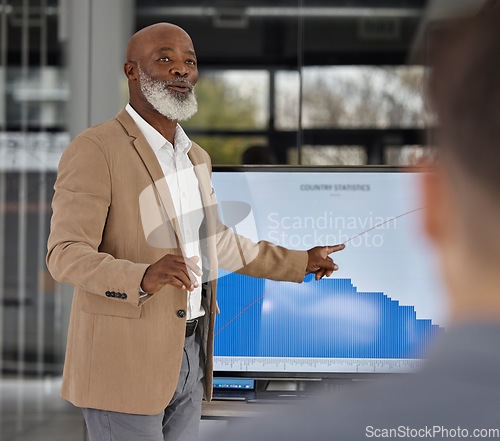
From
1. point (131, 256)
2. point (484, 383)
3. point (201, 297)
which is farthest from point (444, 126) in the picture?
point (201, 297)

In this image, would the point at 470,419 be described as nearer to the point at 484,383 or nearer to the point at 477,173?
the point at 484,383

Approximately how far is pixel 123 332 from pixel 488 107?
4.64 ft

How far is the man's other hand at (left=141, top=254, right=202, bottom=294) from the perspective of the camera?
1596 millimetres

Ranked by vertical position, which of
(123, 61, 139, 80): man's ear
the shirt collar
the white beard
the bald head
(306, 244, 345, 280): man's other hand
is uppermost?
the bald head

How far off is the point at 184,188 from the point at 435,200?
4.74ft

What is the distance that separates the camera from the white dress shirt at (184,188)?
1.89 m

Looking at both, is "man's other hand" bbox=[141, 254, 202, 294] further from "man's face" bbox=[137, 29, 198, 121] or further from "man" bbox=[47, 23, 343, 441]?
"man's face" bbox=[137, 29, 198, 121]

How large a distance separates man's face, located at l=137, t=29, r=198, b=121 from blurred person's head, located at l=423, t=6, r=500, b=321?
1.52 metres

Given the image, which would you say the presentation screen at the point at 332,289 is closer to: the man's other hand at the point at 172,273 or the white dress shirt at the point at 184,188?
the white dress shirt at the point at 184,188

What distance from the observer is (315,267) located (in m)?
2.07

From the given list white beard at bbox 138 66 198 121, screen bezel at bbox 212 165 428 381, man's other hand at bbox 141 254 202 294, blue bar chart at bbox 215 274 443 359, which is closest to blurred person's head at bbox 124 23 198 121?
white beard at bbox 138 66 198 121

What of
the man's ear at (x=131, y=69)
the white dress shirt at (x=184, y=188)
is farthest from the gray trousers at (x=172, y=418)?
the man's ear at (x=131, y=69)

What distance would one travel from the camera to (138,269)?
5.40 feet

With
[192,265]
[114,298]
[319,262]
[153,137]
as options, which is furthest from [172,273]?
[319,262]
